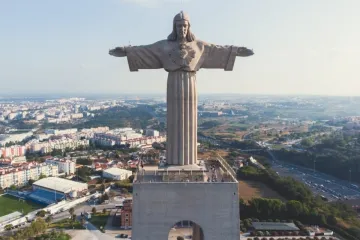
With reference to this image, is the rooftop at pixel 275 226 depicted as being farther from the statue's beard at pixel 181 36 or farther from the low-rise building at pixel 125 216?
the statue's beard at pixel 181 36

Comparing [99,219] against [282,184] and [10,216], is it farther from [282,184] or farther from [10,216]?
[282,184]

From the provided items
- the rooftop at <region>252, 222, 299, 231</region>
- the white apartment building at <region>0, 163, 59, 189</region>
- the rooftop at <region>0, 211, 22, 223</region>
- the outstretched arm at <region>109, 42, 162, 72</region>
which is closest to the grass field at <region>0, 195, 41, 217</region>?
the rooftop at <region>0, 211, 22, 223</region>

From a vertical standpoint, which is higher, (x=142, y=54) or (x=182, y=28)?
(x=182, y=28)

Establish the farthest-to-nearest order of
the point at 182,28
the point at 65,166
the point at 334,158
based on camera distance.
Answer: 1. the point at 334,158
2. the point at 65,166
3. the point at 182,28

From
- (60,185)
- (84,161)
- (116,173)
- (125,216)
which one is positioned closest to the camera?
(125,216)

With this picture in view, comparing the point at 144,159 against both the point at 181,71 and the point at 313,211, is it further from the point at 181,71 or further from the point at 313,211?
the point at 313,211

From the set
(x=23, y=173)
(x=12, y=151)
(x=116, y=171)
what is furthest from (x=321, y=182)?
(x=12, y=151)

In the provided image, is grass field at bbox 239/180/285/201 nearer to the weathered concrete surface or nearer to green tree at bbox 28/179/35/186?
green tree at bbox 28/179/35/186

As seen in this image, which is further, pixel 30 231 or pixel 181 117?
pixel 30 231

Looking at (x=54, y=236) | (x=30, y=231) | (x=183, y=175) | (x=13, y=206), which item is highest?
(x=183, y=175)
